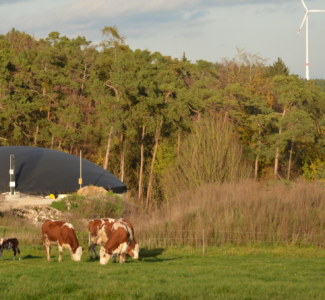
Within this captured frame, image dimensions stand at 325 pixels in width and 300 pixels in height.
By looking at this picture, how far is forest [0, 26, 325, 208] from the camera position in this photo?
6144 centimetres

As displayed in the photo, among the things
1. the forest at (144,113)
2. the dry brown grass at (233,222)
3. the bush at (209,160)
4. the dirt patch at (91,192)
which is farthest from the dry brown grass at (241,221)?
the forest at (144,113)

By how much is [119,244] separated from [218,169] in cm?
3193

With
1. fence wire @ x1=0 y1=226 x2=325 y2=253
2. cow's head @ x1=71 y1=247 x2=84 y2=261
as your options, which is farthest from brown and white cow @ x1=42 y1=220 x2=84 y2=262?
fence wire @ x1=0 y1=226 x2=325 y2=253

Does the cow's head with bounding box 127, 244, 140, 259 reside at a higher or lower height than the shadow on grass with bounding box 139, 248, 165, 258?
higher

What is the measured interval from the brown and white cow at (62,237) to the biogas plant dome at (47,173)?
23788 mm

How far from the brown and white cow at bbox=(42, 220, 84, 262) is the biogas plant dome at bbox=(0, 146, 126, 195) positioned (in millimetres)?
23788

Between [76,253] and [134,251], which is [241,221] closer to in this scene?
[134,251]

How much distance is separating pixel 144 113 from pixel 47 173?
80.7ft

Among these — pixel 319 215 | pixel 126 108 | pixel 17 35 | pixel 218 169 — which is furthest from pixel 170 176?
pixel 17 35

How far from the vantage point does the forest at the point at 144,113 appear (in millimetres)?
61438

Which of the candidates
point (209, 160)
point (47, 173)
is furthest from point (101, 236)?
point (209, 160)

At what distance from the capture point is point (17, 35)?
90.1 m

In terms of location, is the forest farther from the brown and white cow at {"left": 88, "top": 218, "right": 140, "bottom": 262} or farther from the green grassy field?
the green grassy field

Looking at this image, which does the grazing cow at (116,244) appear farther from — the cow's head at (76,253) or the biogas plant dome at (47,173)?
the biogas plant dome at (47,173)
